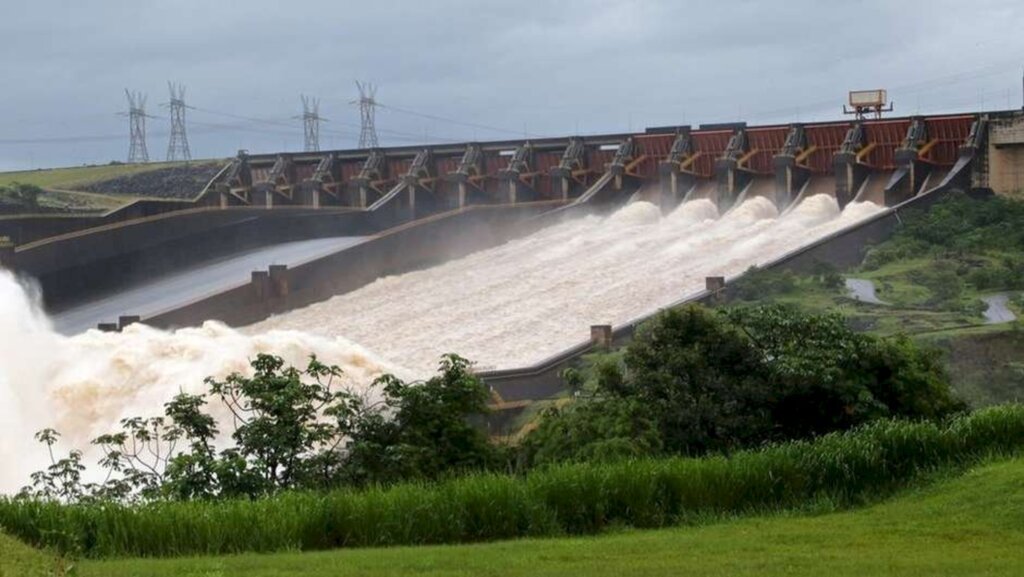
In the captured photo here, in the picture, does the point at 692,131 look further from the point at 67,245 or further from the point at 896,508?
the point at 896,508

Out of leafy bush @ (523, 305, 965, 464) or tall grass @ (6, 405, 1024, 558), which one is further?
leafy bush @ (523, 305, 965, 464)

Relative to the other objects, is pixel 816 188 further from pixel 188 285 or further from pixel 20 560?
pixel 20 560

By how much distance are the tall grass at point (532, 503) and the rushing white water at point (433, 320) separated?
1343 cm

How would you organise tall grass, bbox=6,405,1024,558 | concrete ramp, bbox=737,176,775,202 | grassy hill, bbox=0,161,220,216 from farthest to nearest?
1. grassy hill, bbox=0,161,220,216
2. concrete ramp, bbox=737,176,775,202
3. tall grass, bbox=6,405,1024,558

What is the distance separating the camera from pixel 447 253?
5497 cm

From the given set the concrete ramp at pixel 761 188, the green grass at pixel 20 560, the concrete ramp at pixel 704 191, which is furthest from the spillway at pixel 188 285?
the green grass at pixel 20 560

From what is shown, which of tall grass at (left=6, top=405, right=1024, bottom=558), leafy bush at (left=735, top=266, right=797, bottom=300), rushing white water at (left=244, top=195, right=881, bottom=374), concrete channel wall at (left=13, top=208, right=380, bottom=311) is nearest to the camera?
tall grass at (left=6, top=405, right=1024, bottom=558)

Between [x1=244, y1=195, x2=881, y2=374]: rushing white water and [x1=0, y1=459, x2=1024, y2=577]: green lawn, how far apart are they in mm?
22410

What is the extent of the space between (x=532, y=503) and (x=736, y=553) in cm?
284

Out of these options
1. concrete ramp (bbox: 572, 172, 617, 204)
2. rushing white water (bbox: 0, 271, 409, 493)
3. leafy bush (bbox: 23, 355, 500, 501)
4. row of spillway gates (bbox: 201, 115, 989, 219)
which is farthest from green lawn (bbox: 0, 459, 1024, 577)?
concrete ramp (bbox: 572, 172, 617, 204)

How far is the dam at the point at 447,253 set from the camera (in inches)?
1453

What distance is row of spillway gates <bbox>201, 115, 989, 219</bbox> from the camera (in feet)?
179

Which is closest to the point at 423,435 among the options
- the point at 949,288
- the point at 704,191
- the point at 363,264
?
the point at 949,288

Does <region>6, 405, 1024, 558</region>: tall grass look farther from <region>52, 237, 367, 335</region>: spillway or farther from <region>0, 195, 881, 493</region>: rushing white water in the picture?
<region>52, 237, 367, 335</region>: spillway
